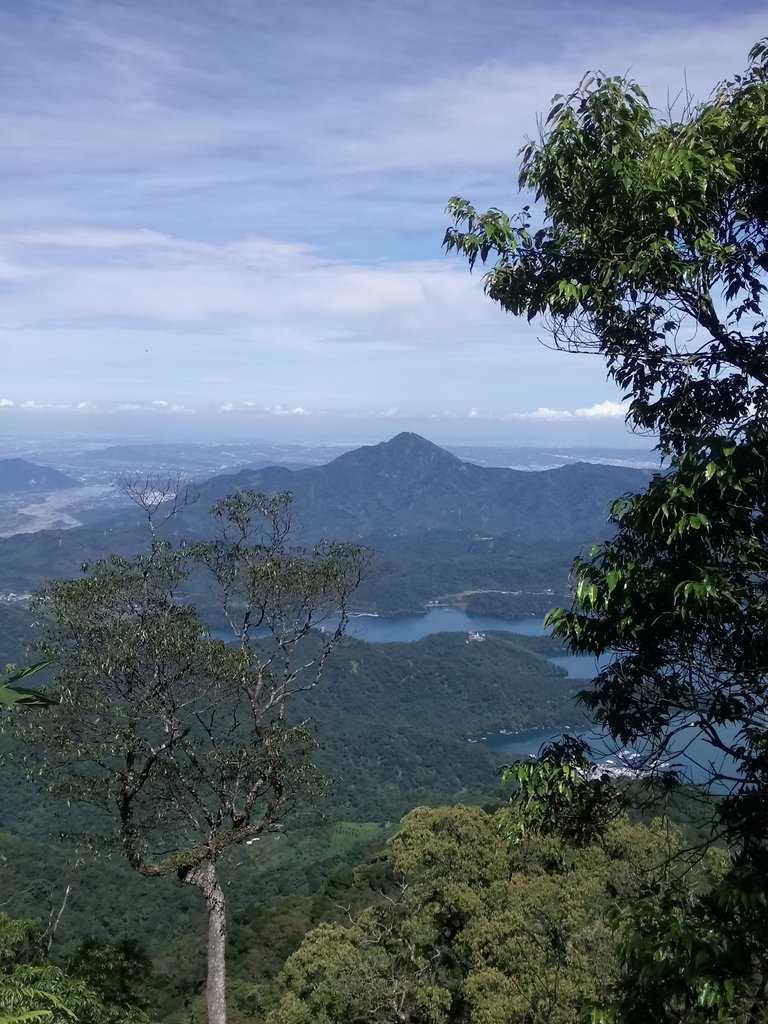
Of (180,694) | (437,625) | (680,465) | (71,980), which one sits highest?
(680,465)

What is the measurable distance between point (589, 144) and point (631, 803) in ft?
10.1

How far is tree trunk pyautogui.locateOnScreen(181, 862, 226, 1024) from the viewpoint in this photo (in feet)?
23.8

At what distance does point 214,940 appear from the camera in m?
7.49

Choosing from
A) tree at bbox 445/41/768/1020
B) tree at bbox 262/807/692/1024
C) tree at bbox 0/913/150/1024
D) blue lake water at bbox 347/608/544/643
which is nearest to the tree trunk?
tree at bbox 0/913/150/1024

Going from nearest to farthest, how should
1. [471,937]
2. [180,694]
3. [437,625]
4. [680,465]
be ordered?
[680,465] < [180,694] < [471,937] < [437,625]

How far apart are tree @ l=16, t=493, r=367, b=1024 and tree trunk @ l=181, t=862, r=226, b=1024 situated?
14 millimetres

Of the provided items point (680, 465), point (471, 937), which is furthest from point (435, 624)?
point (680, 465)

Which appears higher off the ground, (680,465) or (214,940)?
(680,465)

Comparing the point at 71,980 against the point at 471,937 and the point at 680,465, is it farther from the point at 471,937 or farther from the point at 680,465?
Result: the point at 471,937

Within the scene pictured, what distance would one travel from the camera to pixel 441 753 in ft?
215

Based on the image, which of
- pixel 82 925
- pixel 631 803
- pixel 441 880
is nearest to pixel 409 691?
pixel 82 925

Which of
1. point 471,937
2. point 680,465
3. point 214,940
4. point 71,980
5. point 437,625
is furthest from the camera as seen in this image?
point 437,625

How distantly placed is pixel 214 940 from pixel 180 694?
2.40m

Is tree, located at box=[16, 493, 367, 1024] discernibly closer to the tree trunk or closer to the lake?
the tree trunk
